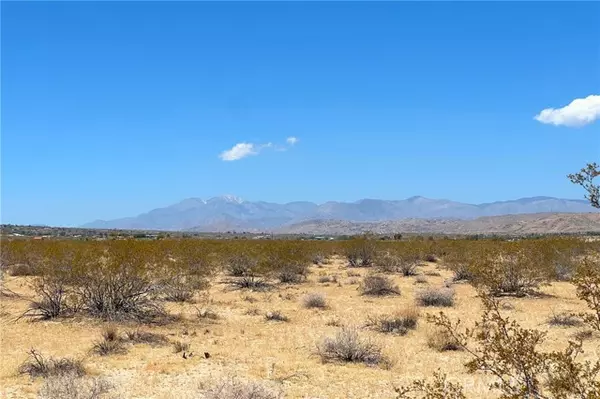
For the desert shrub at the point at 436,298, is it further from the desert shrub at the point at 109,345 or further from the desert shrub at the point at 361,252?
the desert shrub at the point at 361,252

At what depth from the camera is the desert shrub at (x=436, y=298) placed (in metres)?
18.4

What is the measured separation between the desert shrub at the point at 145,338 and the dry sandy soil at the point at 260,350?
32 cm

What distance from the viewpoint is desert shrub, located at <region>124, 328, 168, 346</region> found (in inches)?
Answer: 486

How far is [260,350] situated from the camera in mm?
12078

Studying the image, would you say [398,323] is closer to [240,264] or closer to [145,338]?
[145,338]

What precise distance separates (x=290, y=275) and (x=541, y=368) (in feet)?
72.0

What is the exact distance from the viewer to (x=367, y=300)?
20000mm

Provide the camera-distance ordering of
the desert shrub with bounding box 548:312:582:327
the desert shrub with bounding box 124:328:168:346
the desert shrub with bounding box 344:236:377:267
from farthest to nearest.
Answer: the desert shrub with bounding box 344:236:377:267
the desert shrub with bounding box 548:312:582:327
the desert shrub with bounding box 124:328:168:346

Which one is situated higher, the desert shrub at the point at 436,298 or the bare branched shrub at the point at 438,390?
the bare branched shrub at the point at 438,390

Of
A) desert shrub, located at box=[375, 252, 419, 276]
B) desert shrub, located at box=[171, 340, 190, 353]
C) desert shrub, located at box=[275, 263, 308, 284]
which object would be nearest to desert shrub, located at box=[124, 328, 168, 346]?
desert shrub, located at box=[171, 340, 190, 353]

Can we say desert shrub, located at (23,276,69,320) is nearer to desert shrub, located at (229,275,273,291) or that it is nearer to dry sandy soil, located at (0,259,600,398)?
dry sandy soil, located at (0,259,600,398)

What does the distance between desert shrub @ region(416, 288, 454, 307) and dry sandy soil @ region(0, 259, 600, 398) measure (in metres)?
0.37

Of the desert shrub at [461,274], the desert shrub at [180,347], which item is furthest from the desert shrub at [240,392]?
the desert shrub at [461,274]

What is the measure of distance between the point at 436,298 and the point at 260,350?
340 inches
